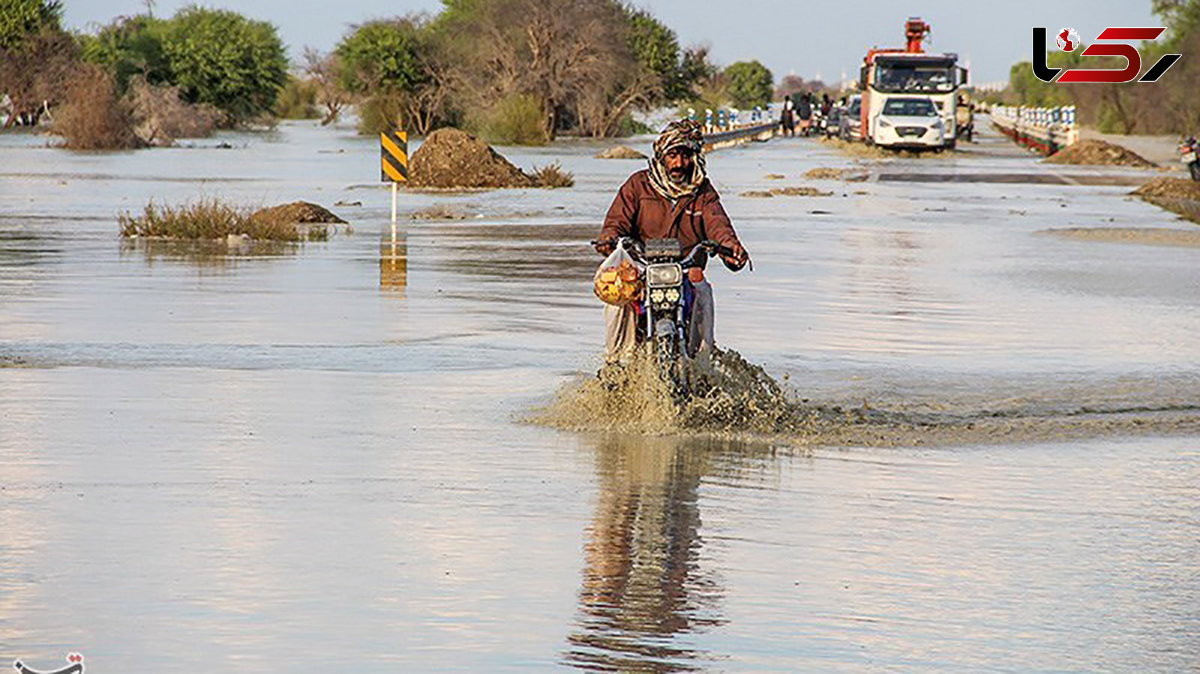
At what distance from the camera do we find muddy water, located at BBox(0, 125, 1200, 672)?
779 cm

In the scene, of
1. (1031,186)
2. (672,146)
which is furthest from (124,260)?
(1031,186)

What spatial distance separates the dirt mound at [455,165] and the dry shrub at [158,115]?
32.8m

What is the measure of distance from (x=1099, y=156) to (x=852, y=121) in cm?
1936

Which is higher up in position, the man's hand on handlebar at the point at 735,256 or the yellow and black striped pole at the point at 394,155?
the yellow and black striped pole at the point at 394,155

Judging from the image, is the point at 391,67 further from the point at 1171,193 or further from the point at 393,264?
the point at 393,264

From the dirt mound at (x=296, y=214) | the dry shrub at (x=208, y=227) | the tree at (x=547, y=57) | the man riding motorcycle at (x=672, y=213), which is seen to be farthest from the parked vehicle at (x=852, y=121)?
the man riding motorcycle at (x=672, y=213)

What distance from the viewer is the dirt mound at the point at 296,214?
29.4m

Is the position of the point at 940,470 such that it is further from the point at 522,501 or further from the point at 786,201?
the point at 786,201

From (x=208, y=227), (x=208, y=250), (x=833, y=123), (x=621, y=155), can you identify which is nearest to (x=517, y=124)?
(x=621, y=155)

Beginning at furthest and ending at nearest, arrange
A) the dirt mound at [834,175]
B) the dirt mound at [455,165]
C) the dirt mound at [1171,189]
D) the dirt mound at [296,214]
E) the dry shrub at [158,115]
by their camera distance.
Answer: the dry shrub at [158,115]
the dirt mound at [834,175]
the dirt mound at [455,165]
the dirt mound at [1171,189]
the dirt mound at [296,214]

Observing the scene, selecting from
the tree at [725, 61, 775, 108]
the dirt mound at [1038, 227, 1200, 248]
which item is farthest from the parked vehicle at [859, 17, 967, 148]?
the tree at [725, 61, 775, 108]

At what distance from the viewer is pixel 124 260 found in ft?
79.7

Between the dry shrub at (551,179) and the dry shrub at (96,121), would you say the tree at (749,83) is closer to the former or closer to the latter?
the dry shrub at (96,121)

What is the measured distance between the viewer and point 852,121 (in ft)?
270
